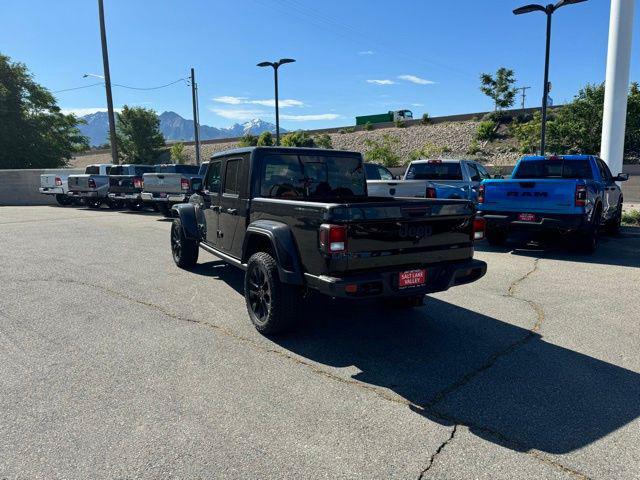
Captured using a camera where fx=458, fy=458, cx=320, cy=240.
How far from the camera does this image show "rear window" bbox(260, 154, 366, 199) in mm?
5348

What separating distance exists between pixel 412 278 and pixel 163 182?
42.0ft

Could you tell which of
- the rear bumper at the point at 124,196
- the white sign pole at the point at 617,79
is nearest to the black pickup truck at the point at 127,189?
the rear bumper at the point at 124,196

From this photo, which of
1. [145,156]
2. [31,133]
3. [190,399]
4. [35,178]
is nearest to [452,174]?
[190,399]

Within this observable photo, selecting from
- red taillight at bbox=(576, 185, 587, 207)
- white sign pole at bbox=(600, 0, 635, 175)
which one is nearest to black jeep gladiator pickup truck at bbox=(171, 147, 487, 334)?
red taillight at bbox=(576, 185, 587, 207)

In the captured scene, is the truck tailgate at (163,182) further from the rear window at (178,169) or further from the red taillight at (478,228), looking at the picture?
the red taillight at (478,228)

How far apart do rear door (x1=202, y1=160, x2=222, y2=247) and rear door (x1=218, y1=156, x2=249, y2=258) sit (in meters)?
0.18

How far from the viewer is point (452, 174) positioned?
11453 millimetres

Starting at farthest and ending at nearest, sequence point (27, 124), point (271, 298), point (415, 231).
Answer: point (27, 124)
point (271, 298)
point (415, 231)

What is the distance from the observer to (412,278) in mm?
4152

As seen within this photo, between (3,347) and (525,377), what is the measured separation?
480 centimetres

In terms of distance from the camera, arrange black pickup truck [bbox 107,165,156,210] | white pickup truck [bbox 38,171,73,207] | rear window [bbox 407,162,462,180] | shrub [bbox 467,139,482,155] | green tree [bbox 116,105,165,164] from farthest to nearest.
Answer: green tree [bbox 116,105,165,164]
shrub [bbox 467,139,482,155]
white pickup truck [bbox 38,171,73,207]
black pickup truck [bbox 107,165,156,210]
rear window [bbox 407,162,462,180]

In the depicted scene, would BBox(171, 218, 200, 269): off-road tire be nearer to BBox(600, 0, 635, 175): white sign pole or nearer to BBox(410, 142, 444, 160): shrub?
BBox(600, 0, 635, 175): white sign pole

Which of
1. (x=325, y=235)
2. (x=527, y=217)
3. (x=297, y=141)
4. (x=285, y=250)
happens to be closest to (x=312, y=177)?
(x=285, y=250)

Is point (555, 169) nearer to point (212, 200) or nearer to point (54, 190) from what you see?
point (212, 200)
